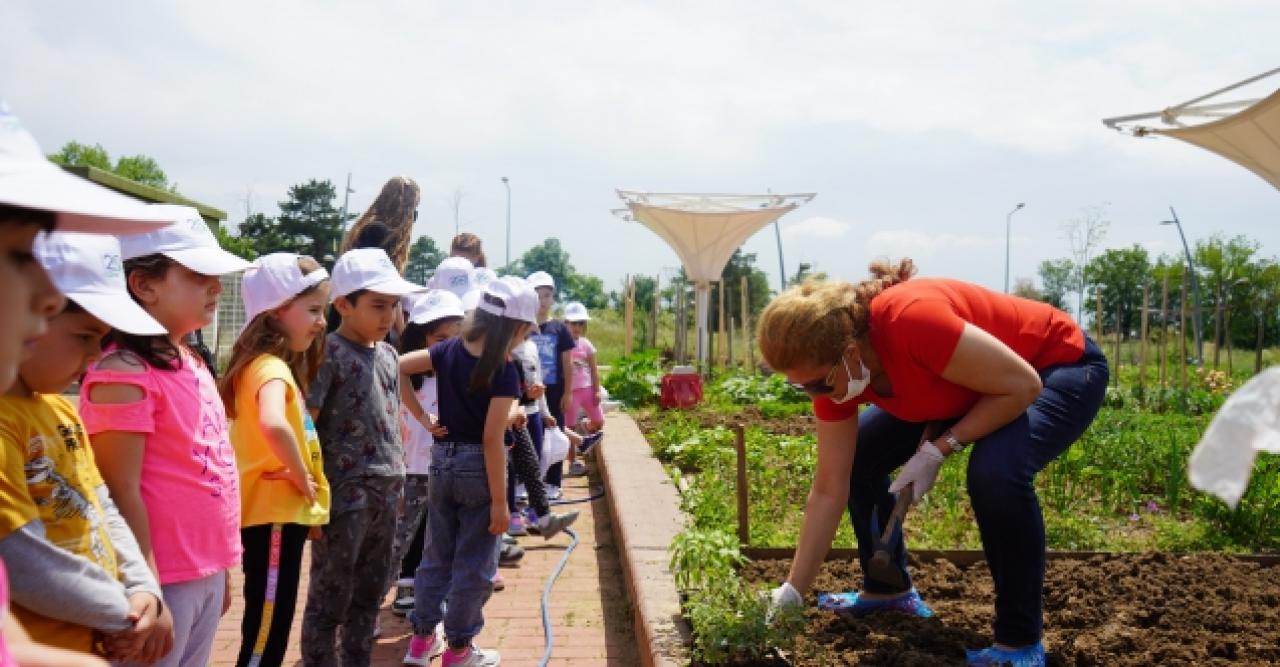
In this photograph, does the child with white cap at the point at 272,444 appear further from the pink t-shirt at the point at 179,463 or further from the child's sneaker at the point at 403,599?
the child's sneaker at the point at 403,599

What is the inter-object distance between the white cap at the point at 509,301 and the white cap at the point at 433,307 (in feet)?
3.61

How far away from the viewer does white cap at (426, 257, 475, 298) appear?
5.53 m

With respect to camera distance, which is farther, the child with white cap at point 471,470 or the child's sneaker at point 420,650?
the child's sneaker at point 420,650

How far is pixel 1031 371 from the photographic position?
3363 millimetres

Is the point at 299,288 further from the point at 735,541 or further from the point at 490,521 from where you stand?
the point at 735,541

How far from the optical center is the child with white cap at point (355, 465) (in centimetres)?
345

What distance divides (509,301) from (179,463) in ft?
5.14

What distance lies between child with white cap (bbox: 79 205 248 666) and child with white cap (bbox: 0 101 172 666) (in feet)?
3.88

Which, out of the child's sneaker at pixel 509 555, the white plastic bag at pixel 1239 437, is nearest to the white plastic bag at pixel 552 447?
the child's sneaker at pixel 509 555

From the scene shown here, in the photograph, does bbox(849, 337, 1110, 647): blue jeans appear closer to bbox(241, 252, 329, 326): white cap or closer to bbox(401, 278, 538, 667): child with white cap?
bbox(401, 278, 538, 667): child with white cap

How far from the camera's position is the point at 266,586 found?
10.9ft

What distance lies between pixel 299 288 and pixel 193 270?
Result: 2.03ft

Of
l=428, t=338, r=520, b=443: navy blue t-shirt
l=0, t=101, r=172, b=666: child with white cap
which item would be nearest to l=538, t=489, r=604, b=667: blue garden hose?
l=428, t=338, r=520, b=443: navy blue t-shirt

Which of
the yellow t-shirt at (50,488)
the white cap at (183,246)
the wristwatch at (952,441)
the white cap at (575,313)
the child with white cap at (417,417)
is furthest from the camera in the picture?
the white cap at (575,313)
